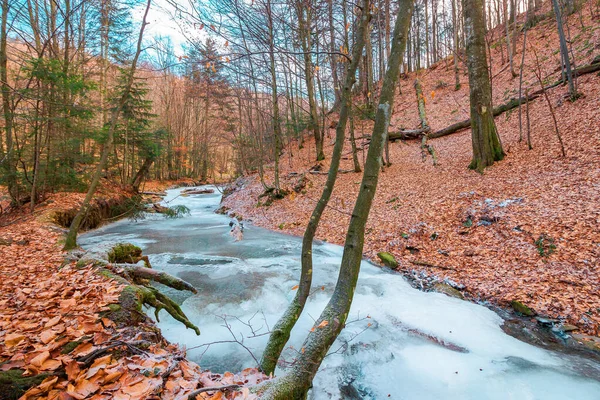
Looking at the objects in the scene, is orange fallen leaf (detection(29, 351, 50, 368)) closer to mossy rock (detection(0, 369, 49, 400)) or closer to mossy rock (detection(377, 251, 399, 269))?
mossy rock (detection(0, 369, 49, 400))

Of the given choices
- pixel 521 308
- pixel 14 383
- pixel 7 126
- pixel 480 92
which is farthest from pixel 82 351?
pixel 480 92

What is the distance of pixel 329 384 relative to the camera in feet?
9.90

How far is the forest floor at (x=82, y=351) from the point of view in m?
1.61

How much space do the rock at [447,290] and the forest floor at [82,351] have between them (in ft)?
12.2

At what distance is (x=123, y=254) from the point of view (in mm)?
4984

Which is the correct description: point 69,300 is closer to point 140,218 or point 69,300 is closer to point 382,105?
point 382,105

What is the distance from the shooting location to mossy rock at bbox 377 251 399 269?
5.91 meters

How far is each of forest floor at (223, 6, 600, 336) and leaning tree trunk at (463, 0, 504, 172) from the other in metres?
0.54

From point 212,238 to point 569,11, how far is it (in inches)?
977

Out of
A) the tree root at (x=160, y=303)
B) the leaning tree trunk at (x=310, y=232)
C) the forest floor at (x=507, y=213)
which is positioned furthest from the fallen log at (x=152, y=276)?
the forest floor at (x=507, y=213)

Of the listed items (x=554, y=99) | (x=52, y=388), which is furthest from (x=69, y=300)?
(x=554, y=99)

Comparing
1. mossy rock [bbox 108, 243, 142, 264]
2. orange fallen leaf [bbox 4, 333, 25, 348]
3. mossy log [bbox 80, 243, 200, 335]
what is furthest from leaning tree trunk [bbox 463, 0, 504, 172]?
orange fallen leaf [bbox 4, 333, 25, 348]

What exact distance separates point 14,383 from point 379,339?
12.1 ft

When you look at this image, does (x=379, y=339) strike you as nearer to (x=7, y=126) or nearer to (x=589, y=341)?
(x=589, y=341)
